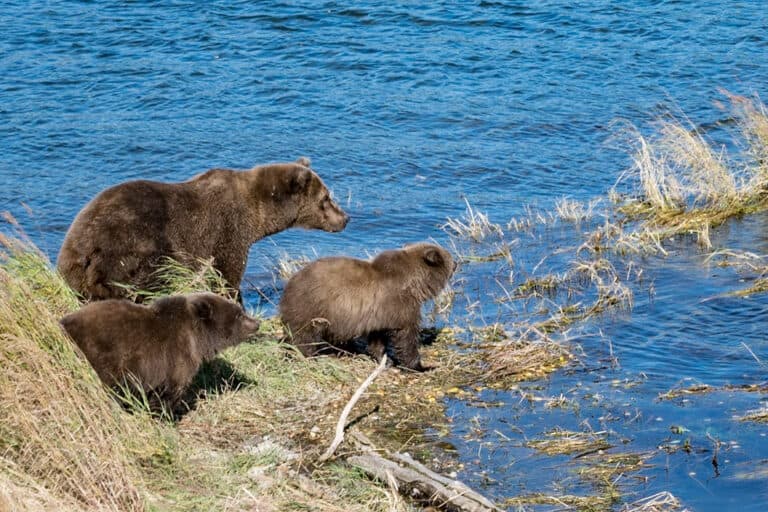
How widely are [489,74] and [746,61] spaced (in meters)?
4.55

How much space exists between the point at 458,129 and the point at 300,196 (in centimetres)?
800

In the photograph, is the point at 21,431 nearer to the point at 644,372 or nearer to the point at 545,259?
the point at 644,372

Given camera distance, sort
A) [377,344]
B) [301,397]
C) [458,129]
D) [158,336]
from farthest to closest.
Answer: [458,129], [377,344], [301,397], [158,336]

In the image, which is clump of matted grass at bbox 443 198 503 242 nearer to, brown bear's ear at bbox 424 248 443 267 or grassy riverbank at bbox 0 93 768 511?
grassy riverbank at bbox 0 93 768 511

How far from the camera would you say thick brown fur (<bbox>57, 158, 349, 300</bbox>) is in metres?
9.84

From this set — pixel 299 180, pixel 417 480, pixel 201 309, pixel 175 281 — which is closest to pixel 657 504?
pixel 417 480

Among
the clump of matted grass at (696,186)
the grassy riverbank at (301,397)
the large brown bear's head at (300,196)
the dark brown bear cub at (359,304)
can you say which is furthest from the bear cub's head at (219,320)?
the clump of matted grass at (696,186)

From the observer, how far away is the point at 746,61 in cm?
2159

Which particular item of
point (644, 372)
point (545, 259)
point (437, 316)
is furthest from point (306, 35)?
point (644, 372)

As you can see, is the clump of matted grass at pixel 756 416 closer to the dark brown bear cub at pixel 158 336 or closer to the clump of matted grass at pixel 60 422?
the dark brown bear cub at pixel 158 336

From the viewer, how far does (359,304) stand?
32.8 feet

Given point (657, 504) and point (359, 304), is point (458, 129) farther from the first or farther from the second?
point (657, 504)

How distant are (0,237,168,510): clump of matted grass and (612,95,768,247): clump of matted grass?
299 inches

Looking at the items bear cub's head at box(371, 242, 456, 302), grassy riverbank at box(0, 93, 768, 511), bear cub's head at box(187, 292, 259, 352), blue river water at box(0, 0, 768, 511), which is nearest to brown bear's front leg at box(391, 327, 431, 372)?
grassy riverbank at box(0, 93, 768, 511)
